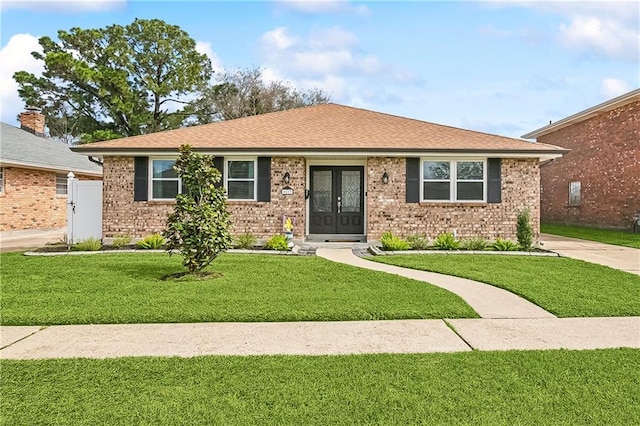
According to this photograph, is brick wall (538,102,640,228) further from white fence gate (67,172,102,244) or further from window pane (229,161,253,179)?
white fence gate (67,172,102,244)

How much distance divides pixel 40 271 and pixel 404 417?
7616 mm

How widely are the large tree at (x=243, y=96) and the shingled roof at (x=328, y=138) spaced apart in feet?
68.0

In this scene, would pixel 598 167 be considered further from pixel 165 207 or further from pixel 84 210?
pixel 84 210

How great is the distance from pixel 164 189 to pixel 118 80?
68.6 feet

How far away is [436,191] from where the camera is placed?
12320 millimetres

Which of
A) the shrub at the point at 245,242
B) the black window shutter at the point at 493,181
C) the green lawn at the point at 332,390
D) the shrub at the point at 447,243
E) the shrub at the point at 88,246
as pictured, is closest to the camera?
the green lawn at the point at 332,390

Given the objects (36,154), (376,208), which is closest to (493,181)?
(376,208)

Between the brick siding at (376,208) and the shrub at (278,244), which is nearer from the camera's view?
the shrub at (278,244)

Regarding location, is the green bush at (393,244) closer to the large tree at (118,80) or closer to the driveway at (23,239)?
the driveway at (23,239)

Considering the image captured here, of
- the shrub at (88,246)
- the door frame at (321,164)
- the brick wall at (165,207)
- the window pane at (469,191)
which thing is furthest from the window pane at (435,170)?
the shrub at (88,246)

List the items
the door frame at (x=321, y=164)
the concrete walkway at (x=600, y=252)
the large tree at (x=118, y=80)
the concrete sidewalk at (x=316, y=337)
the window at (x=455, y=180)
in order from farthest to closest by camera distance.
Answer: the large tree at (x=118, y=80) < the door frame at (x=321, y=164) < the window at (x=455, y=180) < the concrete walkway at (x=600, y=252) < the concrete sidewalk at (x=316, y=337)

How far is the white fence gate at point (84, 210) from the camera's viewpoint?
1236 centimetres

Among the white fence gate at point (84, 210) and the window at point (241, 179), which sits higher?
the window at point (241, 179)

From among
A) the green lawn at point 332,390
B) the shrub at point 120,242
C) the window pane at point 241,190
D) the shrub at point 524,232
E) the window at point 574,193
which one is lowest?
the green lawn at point 332,390
